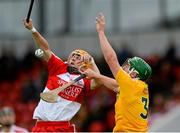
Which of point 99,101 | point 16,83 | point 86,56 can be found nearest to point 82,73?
point 86,56

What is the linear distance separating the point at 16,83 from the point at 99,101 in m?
2.74

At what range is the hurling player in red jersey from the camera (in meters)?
11.9

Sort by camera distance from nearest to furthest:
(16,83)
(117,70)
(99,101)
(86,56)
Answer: (117,70) → (86,56) → (99,101) → (16,83)

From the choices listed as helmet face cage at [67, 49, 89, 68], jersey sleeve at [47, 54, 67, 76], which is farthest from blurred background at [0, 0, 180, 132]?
helmet face cage at [67, 49, 89, 68]

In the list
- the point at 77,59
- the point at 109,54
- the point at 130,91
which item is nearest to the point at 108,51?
the point at 109,54

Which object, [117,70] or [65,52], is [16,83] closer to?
[65,52]

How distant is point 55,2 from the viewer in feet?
74.5

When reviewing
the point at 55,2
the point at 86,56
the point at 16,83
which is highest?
the point at 86,56

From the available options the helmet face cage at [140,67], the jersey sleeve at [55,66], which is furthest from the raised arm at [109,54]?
the jersey sleeve at [55,66]

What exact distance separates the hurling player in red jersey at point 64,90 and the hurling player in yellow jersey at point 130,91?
82 cm

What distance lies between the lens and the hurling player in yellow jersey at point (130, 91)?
36.0ft

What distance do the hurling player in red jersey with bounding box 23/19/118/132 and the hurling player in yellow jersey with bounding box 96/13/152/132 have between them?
82cm

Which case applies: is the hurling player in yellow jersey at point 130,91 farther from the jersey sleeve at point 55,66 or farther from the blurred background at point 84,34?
the blurred background at point 84,34

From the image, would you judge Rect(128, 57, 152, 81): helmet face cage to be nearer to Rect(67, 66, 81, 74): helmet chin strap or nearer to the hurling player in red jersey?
the hurling player in red jersey
